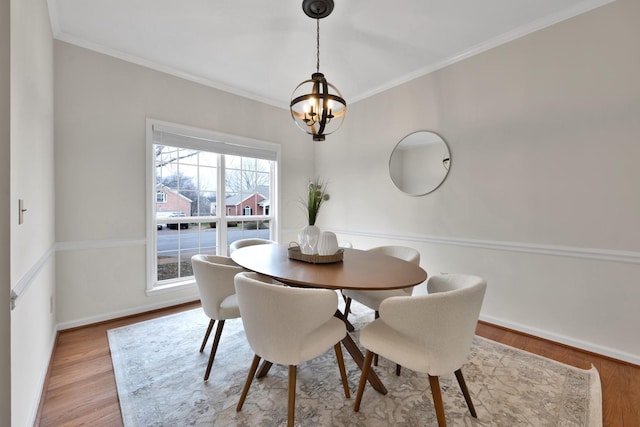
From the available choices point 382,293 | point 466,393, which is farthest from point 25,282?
point 466,393

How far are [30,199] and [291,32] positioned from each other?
7.34 ft

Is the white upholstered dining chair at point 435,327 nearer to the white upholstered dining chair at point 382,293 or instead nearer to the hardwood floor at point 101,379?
the white upholstered dining chair at point 382,293

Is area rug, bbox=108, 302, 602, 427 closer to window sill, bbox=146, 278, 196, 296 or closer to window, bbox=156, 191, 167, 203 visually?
window sill, bbox=146, 278, 196, 296

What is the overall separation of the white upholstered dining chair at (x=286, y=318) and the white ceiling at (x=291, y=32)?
212 cm

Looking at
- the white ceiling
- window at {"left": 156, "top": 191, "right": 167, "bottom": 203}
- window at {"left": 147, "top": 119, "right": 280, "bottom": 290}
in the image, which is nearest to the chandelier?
the white ceiling

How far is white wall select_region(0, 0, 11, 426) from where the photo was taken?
3.47 feet

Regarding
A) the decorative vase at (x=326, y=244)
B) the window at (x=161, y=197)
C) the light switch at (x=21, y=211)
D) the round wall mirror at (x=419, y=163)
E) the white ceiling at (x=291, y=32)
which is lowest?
the decorative vase at (x=326, y=244)

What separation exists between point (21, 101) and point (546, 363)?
3621 mm

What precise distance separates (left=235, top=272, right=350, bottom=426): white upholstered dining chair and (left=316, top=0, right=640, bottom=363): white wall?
2122mm

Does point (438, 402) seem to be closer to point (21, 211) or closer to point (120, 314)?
point (21, 211)

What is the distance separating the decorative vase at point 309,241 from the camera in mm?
1927

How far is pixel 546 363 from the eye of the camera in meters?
2.02

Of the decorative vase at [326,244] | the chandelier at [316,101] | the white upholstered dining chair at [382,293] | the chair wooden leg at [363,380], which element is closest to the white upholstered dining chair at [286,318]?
the chair wooden leg at [363,380]

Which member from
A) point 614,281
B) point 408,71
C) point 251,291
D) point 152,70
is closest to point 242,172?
point 152,70
